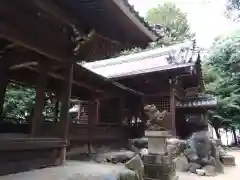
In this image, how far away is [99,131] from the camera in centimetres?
967

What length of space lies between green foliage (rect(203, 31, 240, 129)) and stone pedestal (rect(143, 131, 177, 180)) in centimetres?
1350

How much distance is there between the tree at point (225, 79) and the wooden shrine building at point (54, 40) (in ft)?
51.3

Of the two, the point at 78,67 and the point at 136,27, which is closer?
the point at 136,27

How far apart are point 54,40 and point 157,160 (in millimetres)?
3936

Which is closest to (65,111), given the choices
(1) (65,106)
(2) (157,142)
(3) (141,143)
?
(1) (65,106)

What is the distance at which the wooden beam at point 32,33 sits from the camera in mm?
3586

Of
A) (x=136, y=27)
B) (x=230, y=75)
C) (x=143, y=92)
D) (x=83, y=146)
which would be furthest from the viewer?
(x=230, y=75)

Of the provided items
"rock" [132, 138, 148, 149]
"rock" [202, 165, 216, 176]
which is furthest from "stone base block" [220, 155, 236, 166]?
"rock" [132, 138, 148, 149]

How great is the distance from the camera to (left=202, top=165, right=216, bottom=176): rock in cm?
845

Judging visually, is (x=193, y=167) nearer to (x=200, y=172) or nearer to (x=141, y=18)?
(x=200, y=172)

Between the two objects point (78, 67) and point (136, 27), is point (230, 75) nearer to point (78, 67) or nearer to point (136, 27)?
point (78, 67)

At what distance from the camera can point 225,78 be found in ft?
66.7

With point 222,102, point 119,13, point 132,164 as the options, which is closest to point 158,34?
point 119,13

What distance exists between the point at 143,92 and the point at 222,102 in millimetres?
8760
